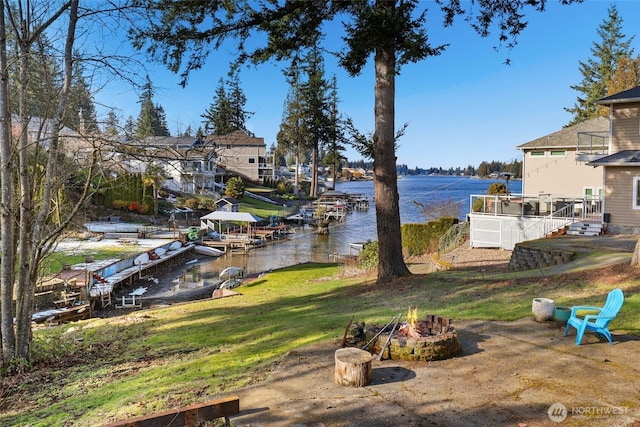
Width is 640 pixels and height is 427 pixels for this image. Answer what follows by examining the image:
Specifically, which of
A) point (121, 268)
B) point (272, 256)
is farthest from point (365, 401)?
point (272, 256)

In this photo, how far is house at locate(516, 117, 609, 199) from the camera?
1068 inches

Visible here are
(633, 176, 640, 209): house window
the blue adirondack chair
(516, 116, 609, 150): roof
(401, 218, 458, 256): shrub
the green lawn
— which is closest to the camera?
the green lawn

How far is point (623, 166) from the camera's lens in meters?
18.2

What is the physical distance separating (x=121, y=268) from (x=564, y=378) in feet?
74.2

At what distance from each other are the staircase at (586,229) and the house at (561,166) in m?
8.93

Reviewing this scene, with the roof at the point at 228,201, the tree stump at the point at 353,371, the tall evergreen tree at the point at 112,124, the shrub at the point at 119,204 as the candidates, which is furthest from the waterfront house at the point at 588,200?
the shrub at the point at 119,204

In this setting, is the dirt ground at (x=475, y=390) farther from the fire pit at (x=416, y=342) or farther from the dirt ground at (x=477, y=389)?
the fire pit at (x=416, y=342)

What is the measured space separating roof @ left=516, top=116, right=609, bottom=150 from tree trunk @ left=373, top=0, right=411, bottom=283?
769 inches

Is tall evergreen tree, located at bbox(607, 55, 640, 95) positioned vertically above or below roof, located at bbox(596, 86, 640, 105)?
above

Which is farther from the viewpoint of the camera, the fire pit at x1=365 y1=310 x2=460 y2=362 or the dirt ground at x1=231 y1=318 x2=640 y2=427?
the fire pit at x1=365 y1=310 x2=460 y2=362

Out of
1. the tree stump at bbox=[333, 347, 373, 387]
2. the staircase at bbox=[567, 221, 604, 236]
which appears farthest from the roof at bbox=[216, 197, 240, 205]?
the tree stump at bbox=[333, 347, 373, 387]

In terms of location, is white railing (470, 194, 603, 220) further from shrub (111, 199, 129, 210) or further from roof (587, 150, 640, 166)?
shrub (111, 199, 129, 210)

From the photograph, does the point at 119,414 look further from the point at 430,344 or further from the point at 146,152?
the point at 430,344

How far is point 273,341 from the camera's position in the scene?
28.6 feet
